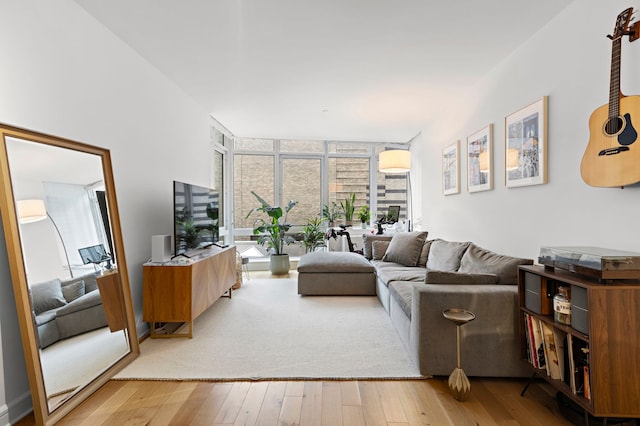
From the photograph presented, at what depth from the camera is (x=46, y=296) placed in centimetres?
194

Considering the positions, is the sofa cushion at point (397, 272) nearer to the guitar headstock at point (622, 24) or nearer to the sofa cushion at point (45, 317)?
the guitar headstock at point (622, 24)

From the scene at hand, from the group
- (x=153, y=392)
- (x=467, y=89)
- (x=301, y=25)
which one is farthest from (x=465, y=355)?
(x=467, y=89)

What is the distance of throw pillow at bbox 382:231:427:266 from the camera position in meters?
4.28

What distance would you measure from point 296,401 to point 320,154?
5.45 meters

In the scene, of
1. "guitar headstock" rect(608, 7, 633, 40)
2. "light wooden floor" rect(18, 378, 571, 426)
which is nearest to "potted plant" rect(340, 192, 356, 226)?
"light wooden floor" rect(18, 378, 571, 426)

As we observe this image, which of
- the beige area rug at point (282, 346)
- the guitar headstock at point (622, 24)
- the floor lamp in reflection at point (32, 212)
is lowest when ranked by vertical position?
the beige area rug at point (282, 346)

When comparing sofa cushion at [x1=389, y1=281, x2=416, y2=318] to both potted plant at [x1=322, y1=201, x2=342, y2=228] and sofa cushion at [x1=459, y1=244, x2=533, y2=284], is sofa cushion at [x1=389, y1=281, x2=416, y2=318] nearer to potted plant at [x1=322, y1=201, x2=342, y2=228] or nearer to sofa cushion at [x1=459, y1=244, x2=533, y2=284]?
sofa cushion at [x1=459, y1=244, x2=533, y2=284]

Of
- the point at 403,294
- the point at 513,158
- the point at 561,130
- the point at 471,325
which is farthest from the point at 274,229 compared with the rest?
the point at 561,130

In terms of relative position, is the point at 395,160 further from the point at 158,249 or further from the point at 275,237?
the point at 158,249

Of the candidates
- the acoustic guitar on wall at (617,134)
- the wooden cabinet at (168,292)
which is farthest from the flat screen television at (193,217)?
the acoustic guitar on wall at (617,134)

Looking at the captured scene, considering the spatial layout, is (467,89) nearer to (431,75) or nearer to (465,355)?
(431,75)

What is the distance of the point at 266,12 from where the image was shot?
2.34 meters

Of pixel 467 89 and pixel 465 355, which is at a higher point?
pixel 467 89

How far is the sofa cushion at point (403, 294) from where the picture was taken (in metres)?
2.64
